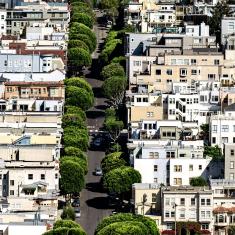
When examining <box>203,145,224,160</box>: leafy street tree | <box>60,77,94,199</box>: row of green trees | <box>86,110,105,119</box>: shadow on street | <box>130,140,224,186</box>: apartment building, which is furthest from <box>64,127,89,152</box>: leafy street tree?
<box>86,110,105,119</box>: shadow on street

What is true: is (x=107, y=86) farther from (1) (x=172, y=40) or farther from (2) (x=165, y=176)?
(2) (x=165, y=176)

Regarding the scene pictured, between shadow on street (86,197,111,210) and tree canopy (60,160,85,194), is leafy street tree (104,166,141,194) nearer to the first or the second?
shadow on street (86,197,111,210)

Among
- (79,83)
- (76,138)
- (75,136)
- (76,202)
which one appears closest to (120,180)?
(76,202)

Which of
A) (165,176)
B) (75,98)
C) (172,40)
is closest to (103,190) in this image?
(165,176)

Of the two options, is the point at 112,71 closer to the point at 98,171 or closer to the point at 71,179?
the point at 98,171

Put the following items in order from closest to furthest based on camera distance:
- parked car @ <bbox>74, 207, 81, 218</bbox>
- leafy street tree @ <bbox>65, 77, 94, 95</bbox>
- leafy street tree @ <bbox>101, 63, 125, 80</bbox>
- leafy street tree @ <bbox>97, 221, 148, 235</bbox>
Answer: leafy street tree @ <bbox>97, 221, 148, 235</bbox> → parked car @ <bbox>74, 207, 81, 218</bbox> → leafy street tree @ <bbox>65, 77, 94, 95</bbox> → leafy street tree @ <bbox>101, 63, 125, 80</bbox>

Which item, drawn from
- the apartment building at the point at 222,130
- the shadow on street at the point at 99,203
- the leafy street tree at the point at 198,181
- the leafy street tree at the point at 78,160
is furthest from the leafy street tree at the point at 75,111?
the leafy street tree at the point at 198,181
